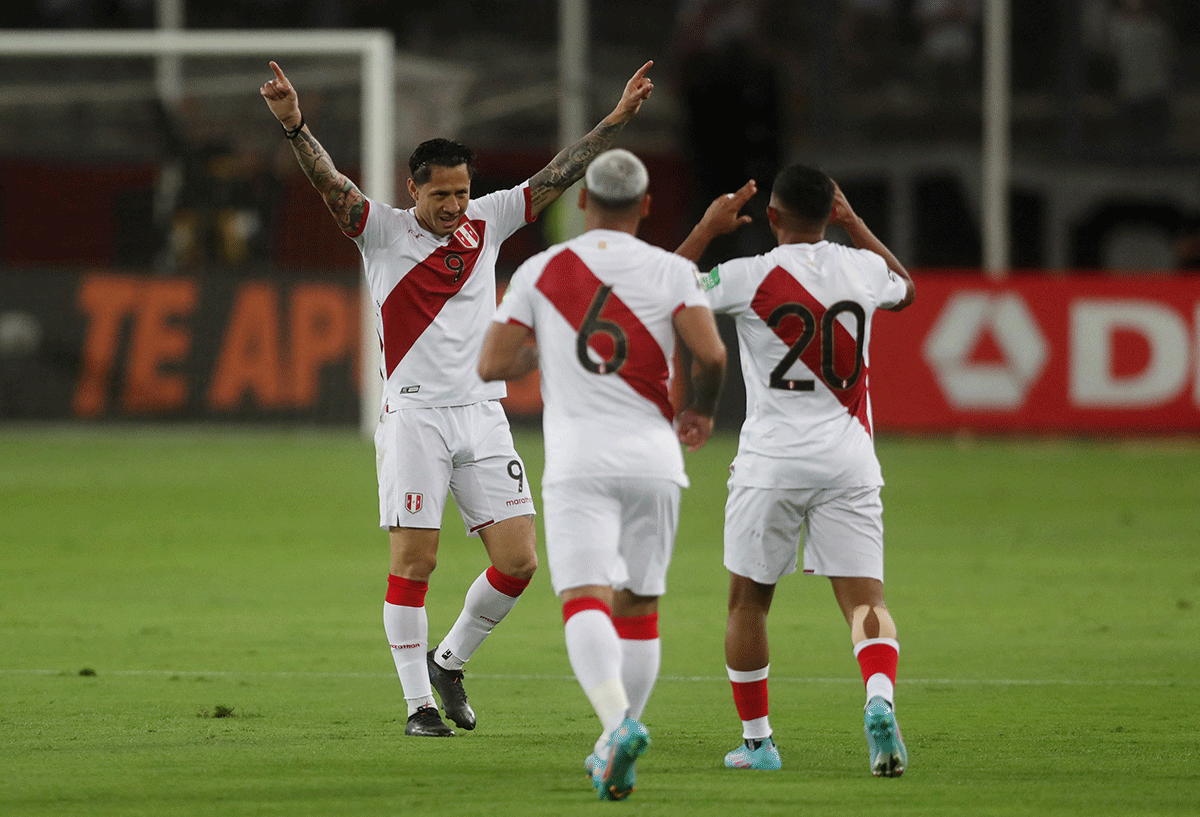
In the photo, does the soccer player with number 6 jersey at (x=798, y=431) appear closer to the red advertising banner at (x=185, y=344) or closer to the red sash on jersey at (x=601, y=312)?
the red sash on jersey at (x=601, y=312)

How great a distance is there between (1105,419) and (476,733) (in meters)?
14.2

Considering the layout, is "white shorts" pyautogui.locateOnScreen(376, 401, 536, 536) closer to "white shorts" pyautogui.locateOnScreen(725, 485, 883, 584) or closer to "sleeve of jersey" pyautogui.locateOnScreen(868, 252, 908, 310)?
"white shorts" pyautogui.locateOnScreen(725, 485, 883, 584)

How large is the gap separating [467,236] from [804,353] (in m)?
1.70

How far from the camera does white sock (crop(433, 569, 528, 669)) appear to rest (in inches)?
288

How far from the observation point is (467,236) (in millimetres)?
7301

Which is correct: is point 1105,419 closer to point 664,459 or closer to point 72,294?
point 72,294

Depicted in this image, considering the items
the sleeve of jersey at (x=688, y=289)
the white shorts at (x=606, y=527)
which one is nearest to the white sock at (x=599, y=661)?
the white shorts at (x=606, y=527)

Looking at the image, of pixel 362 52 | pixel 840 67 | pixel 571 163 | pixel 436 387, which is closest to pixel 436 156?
pixel 571 163

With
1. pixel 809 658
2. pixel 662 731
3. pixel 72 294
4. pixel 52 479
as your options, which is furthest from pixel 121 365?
pixel 662 731

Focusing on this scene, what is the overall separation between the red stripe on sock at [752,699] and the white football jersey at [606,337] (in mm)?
875

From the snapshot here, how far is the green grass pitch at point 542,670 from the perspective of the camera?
5.92 metres

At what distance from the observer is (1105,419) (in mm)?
19938

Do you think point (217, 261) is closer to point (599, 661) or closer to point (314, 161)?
point (314, 161)

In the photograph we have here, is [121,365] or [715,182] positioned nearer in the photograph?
[121,365]
